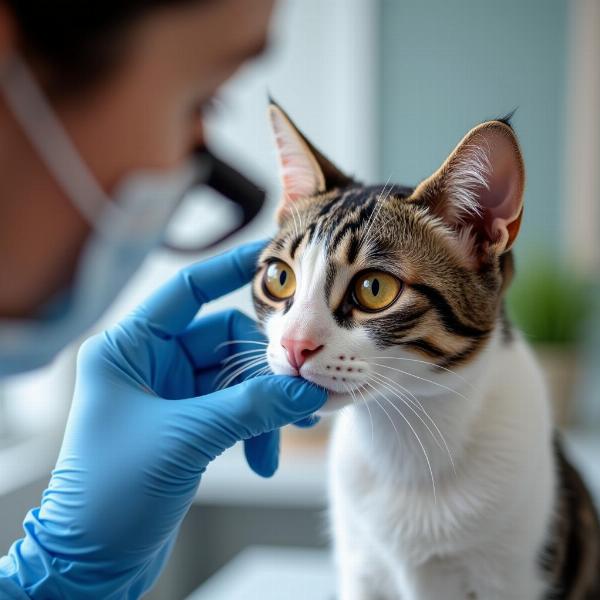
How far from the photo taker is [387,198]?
703mm

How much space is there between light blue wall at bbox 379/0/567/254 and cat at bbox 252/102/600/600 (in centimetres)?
117

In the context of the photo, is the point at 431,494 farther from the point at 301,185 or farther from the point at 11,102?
the point at 11,102

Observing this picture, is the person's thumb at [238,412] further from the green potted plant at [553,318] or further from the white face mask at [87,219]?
the green potted plant at [553,318]

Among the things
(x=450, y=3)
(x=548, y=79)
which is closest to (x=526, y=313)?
(x=548, y=79)

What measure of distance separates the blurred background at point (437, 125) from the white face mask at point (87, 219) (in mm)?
1211

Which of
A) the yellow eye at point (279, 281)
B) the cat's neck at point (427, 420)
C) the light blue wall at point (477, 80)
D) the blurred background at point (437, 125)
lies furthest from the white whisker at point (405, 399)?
the light blue wall at point (477, 80)

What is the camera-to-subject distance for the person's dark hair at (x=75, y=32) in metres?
0.43

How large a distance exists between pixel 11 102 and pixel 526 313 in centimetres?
154

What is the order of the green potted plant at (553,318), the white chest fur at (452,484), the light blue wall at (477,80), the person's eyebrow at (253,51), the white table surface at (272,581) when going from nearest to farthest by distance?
the person's eyebrow at (253,51), the white chest fur at (452,484), the white table surface at (272,581), the green potted plant at (553,318), the light blue wall at (477,80)

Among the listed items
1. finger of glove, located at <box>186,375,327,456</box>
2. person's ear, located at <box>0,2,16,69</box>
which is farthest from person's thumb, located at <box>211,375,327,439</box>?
person's ear, located at <box>0,2,16,69</box>

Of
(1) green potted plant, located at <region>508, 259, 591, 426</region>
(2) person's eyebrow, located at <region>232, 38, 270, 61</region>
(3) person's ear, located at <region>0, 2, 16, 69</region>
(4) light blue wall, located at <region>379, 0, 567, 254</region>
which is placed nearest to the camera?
(3) person's ear, located at <region>0, 2, 16, 69</region>

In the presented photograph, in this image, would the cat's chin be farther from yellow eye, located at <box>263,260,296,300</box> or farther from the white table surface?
the white table surface

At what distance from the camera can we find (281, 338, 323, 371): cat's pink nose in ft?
1.94

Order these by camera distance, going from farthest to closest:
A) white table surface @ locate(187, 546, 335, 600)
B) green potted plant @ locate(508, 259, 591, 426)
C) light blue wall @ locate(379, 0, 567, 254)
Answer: light blue wall @ locate(379, 0, 567, 254)
green potted plant @ locate(508, 259, 591, 426)
white table surface @ locate(187, 546, 335, 600)
